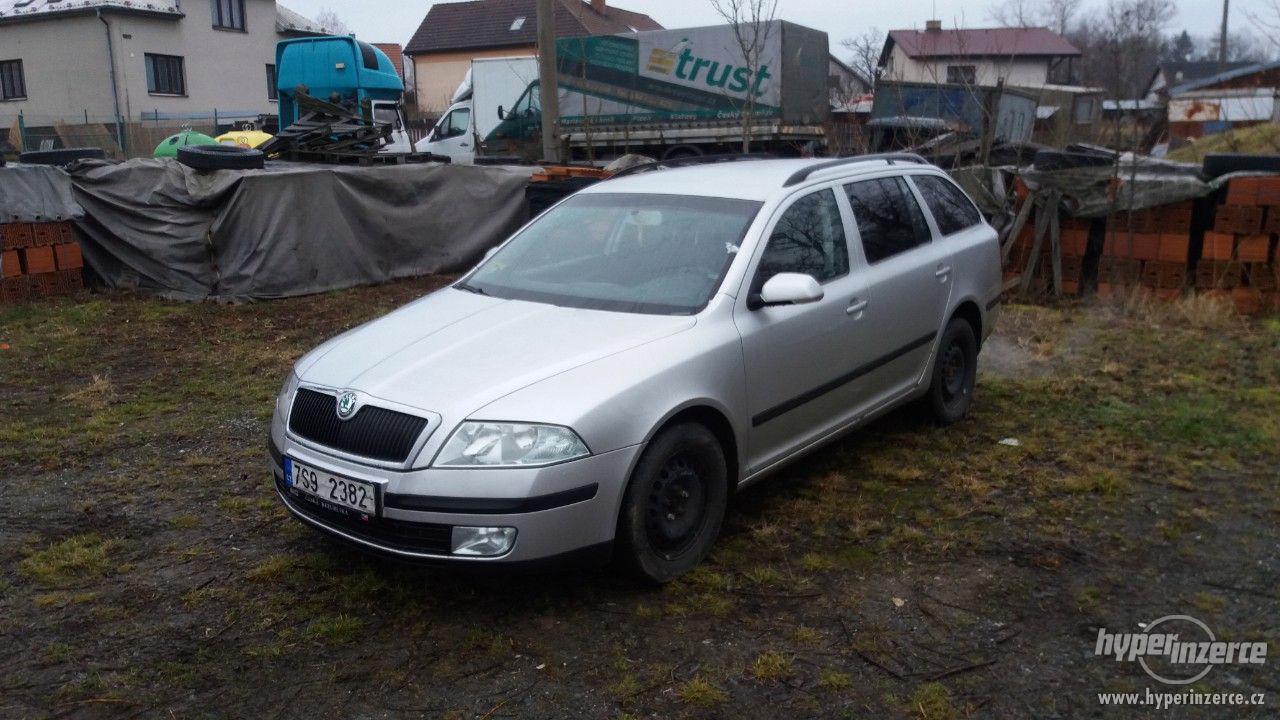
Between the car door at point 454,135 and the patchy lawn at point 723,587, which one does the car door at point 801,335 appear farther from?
the car door at point 454,135

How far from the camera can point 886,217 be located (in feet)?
17.5

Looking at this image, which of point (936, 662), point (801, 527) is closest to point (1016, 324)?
point (801, 527)

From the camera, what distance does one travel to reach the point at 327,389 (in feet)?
12.4

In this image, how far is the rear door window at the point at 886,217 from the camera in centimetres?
513

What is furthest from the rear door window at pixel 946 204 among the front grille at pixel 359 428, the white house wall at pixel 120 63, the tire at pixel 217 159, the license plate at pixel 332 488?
the white house wall at pixel 120 63

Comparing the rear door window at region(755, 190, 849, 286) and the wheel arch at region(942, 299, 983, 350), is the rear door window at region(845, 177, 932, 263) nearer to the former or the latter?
the rear door window at region(755, 190, 849, 286)

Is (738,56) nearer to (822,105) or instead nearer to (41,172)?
Answer: (822,105)

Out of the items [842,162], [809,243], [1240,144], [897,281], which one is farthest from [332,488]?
[1240,144]

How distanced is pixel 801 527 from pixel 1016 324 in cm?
518

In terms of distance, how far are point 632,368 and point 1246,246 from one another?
7.50 m

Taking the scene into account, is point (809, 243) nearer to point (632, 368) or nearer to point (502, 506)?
point (632, 368)

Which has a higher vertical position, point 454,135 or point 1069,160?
point 454,135

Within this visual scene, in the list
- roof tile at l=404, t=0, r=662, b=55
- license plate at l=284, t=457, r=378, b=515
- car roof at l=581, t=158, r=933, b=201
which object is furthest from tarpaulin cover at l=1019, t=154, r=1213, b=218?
roof tile at l=404, t=0, r=662, b=55

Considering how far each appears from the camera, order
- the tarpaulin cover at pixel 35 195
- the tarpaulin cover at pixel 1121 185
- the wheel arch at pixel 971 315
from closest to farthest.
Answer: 1. the wheel arch at pixel 971 315
2. the tarpaulin cover at pixel 1121 185
3. the tarpaulin cover at pixel 35 195
